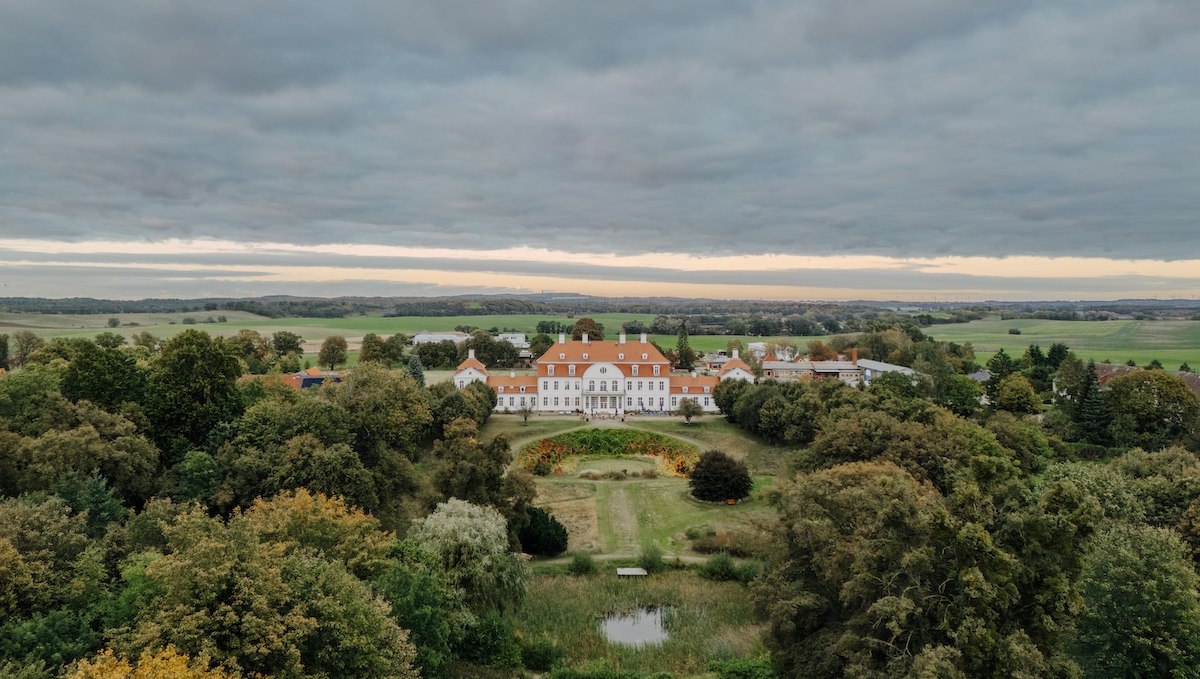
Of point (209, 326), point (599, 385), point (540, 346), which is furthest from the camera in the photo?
point (209, 326)

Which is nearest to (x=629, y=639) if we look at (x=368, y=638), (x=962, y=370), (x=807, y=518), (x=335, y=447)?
(x=807, y=518)

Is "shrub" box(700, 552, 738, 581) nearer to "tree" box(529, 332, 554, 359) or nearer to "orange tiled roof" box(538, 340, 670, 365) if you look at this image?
"orange tiled roof" box(538, 340, 670, 365)

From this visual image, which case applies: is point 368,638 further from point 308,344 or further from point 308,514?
point 308,344

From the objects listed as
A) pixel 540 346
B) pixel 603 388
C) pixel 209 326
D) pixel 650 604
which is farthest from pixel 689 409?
pixel 209 326

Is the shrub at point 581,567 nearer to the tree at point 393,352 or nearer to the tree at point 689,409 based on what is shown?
the tree at point 689,409

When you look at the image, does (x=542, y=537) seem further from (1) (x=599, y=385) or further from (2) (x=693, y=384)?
(2) (x=693, y=384)

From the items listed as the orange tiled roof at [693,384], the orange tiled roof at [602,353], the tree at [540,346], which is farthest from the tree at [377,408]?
the tree at [540,346]
